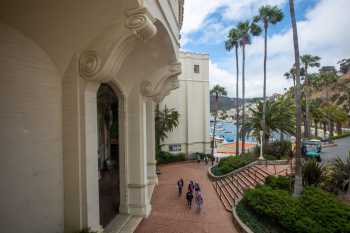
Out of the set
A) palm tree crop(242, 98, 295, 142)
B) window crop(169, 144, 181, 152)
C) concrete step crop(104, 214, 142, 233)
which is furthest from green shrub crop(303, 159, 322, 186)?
window crop(169, 144, 181, 152)

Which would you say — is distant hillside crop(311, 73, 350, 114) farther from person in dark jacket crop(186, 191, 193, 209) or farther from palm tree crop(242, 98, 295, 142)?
person in dark jacket crop(186, 191, 193, 209)

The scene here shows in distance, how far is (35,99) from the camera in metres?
5.15

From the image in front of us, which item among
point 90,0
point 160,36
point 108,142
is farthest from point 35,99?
point 108,142

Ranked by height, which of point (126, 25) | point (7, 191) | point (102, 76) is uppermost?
point (126, 25)

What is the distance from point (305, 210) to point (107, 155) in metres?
13.2

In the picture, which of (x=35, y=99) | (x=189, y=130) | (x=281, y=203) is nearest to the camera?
(x=35, y=99)

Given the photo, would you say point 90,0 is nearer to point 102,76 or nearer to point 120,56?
point 120,56

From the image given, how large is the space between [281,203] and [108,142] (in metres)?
12.7

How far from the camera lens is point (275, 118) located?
24.0 m

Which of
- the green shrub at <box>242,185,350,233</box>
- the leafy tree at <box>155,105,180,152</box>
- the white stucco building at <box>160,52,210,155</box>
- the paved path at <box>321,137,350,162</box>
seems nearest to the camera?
the green shrub at <box>242,185,350,233</box>

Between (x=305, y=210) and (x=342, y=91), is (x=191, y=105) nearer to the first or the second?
(x=305, y=210)

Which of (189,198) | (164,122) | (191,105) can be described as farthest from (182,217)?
(191,105)

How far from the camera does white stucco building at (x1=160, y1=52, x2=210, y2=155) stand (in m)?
31.9

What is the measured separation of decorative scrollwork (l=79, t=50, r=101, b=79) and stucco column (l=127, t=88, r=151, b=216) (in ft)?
15.0
